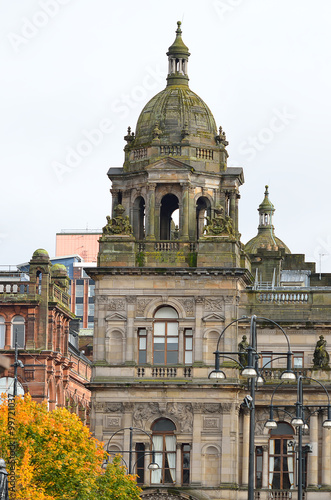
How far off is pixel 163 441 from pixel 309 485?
931 cm

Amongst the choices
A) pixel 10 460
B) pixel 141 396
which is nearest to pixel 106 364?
pixel 141 396

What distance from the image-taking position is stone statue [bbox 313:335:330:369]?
94.9m

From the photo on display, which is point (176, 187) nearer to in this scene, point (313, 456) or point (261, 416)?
point (261, 416)

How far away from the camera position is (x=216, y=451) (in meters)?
93.4

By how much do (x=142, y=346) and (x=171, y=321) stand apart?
2395 millimetres

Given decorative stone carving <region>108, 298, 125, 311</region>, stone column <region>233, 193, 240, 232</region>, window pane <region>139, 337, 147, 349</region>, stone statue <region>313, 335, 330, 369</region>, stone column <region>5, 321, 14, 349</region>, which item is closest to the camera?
stone statue <region>313, 335, 330, 369</region>

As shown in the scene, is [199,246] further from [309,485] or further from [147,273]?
[309,485]

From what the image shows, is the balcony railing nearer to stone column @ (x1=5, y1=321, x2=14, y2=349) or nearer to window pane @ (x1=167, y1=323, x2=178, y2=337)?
window pane @ (x1=167, y1=323, x2=178, y2=337)

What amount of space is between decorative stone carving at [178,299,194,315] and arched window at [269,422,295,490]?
902 cm

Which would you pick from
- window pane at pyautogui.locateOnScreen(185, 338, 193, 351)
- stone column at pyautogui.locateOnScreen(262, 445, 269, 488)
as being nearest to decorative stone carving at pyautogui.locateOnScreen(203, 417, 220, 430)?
stone column at pyautogui.locateOnScreen(262, 445, 269, 488)

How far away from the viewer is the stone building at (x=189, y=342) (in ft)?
307

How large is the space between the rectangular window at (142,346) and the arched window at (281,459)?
9.22m

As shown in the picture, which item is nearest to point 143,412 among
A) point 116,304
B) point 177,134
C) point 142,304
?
point 142,304

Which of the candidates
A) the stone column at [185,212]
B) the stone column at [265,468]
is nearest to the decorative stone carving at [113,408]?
the stone column at [265,468]
